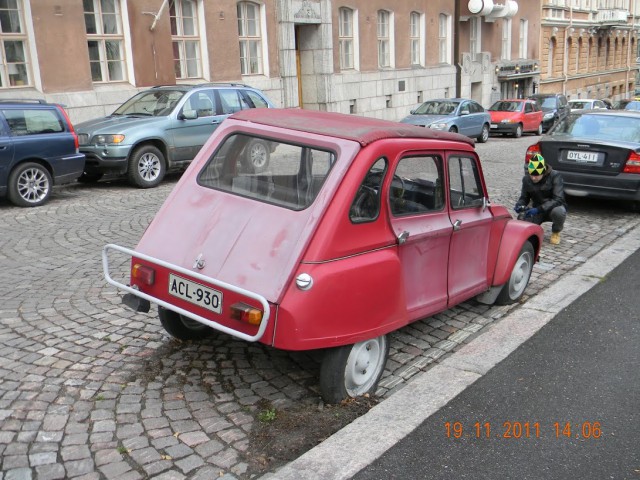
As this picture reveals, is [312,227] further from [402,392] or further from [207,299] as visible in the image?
[402,392]

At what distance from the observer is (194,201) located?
452 cm

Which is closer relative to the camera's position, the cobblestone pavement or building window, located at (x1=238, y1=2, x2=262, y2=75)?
the cobblestone pavement

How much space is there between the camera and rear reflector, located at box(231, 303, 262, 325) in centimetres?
375

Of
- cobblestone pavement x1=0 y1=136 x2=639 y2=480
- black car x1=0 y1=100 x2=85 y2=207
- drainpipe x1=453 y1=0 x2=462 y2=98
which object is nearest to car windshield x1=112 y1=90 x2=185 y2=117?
black car x1=0 y1=100 x2=85 y2=207

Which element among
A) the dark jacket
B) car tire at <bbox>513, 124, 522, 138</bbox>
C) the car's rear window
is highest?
the car's rear window

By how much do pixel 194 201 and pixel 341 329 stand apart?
4.51 feet

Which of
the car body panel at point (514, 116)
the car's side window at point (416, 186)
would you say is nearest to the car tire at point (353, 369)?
the car's side window at point (416, 186)

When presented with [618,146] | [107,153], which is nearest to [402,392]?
[618,146]

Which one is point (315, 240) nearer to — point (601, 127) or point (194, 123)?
point (601, 127)

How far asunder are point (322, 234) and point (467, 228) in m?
1.68

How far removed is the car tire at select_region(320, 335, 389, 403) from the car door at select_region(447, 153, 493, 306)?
3.05ft

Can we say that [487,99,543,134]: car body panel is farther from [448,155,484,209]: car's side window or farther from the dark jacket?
[448,155,484,209]: car's side window

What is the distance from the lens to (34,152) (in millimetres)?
10523

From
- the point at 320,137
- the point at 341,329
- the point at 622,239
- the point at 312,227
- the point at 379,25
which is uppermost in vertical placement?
the point at 379,25
